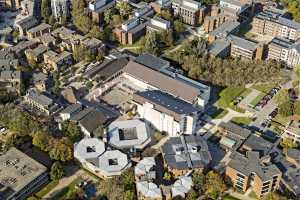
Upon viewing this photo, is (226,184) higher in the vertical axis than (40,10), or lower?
lower

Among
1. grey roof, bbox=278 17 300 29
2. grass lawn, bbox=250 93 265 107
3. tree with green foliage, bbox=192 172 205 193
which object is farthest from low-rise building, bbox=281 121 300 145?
grey roof, bbox=278 17 300 29

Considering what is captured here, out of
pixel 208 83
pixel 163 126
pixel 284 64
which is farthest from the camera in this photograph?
pixel 284 64

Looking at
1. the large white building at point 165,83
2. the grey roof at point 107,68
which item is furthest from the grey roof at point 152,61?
the grey roof at point 107,68

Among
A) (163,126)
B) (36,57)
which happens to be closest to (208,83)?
(163,126)

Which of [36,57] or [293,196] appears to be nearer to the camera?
[293,196]

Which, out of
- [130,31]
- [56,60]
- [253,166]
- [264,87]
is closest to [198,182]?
[253,166]

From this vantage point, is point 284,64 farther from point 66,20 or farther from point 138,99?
point 66,20

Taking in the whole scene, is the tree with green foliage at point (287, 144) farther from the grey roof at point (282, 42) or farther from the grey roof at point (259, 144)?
the grey roof at point (282, 42)

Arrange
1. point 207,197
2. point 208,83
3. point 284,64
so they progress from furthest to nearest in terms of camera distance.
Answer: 1. point 284,64
2. point 208,83
3. point 207,197
